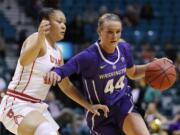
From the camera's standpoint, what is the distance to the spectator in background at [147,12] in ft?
54.4

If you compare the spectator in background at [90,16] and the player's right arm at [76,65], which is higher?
the player's right arm at [76,65]

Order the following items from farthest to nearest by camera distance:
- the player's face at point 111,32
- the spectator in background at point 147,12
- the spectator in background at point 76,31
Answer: the spectator in background at point 147,12, the spectator in background at point 76,31, the player's face at point 111,32

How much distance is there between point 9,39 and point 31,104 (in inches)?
381

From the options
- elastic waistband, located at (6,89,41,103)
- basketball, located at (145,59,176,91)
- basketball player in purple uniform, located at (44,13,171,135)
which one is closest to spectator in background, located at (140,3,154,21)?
basketball, located at (145,59,176,91)

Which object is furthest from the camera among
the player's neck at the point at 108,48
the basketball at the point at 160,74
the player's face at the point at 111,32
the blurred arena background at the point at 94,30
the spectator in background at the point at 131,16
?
the spectator in background at the point at 131,16

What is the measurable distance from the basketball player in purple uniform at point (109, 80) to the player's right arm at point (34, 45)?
437mm

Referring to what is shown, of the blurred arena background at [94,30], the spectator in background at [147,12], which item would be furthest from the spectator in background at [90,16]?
the spectator in background at [147,12]

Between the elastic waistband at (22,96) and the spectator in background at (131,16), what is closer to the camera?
the elastic waistband at (22,96)

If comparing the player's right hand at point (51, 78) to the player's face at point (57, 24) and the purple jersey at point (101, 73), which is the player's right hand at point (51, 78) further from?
the player's face at point (57, 24)

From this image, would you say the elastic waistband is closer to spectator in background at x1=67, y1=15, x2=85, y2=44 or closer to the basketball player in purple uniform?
the basketball player in purple uniform

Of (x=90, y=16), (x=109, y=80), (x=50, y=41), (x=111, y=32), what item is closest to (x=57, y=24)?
(x=50, y=41)

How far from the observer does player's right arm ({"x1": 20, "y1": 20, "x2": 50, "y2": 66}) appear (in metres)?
4.95

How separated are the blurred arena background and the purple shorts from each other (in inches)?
215

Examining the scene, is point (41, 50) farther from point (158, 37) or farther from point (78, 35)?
point (158, 37)
